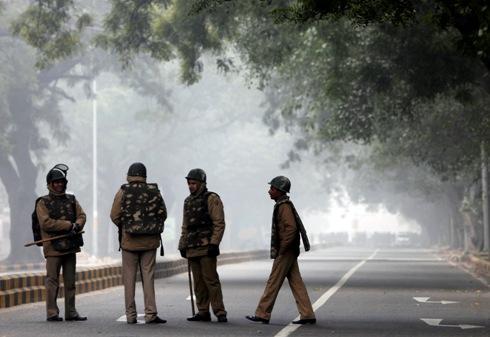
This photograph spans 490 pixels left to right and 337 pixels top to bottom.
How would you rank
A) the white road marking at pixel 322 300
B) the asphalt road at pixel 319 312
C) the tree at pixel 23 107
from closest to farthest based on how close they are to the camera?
1. the white road marking at pixel 322 300
2. the asphalt road at pixel 319 312
3. the tree at pixel 23 107

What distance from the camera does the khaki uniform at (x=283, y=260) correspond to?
51.1ft

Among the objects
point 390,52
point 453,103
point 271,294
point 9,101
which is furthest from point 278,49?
point 9,101

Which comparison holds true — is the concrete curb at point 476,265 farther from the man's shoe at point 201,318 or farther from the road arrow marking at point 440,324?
the man's shoe at point 201,318

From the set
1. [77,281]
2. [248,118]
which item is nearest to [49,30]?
[77,281]

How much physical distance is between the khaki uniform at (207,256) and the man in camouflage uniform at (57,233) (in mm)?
1310

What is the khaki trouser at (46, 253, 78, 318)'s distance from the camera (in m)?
15.7

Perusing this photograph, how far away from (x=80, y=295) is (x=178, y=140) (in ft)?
201

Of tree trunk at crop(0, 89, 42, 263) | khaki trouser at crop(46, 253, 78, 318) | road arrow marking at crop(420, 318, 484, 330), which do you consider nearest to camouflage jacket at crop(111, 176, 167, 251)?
khaki trouser at crop(46, 253, 78, 318)

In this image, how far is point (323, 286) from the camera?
27.1 metres

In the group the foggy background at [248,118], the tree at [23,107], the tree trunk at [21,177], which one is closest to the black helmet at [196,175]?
the foggy background at [248,118]

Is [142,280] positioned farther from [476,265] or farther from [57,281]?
[476,265]

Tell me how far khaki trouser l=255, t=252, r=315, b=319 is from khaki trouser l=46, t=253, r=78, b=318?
7.40 ft

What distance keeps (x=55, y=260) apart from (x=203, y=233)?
5.88ft

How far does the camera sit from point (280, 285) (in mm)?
15555
